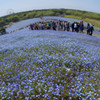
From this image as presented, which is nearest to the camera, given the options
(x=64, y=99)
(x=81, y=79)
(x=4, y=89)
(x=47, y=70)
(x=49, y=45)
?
(x=64, y=99)

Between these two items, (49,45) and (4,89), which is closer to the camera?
(4,89)

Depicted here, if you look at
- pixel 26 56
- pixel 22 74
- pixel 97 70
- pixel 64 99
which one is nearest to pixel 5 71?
pixel 22 74

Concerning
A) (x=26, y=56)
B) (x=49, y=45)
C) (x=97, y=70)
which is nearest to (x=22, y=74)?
(x=26, y=56)

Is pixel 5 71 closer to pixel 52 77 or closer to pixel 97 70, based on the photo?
pixel 52 77

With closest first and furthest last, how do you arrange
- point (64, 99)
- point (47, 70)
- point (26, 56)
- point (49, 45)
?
point (64, 99)
point (47, 70)
point (26, 56)
point (49, 45)

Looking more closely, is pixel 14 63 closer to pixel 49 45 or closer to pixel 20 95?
pixel 20 95

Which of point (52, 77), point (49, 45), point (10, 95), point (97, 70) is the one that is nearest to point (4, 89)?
point (10, 95)

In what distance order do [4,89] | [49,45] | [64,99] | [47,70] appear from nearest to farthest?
[64,99]
[4,89]
[47,70]
[49,45]

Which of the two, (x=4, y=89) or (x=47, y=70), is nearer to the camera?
(x=4, y=89)

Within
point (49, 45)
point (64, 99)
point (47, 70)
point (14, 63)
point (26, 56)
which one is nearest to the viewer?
point (64, 99)
